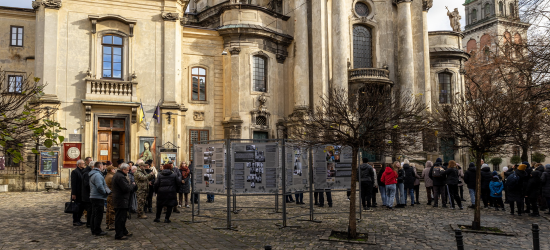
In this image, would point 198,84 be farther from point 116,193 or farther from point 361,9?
point 116,193

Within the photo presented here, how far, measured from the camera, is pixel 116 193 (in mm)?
10055

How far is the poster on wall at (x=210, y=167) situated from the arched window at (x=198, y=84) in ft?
52.5

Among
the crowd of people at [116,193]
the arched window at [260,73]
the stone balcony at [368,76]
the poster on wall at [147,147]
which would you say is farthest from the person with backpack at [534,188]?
the arched window at [260,73]

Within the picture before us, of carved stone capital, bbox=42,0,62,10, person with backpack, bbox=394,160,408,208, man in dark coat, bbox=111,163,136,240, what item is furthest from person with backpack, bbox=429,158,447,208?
carved stone capital, bbox=42,0,62,10

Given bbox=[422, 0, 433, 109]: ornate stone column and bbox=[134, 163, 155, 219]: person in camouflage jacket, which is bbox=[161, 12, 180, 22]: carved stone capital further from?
bbox=[422, 0, 433, 109]: ornate stone column

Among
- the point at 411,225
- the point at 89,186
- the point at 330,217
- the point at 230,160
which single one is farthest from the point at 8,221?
the point at 411,225

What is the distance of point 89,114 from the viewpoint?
22859 millimetres

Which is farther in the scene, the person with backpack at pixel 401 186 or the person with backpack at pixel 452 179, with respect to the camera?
the person with backpack at pixel 401 186

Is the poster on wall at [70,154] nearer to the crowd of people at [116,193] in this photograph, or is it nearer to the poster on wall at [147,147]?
the poster on wall at [147,147]

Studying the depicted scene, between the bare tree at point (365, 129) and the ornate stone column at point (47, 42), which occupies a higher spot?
the ornate stone column at point (47, 42)

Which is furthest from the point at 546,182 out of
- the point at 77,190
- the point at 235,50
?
the point at 235,50

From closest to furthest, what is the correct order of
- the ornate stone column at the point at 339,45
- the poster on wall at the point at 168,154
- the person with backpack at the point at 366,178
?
1. the person with backpack at the point at 366,178
2. the poster on wall at the point at 168,154
3. the ornate stone column at the point at 339,45

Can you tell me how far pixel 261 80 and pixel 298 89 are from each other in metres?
2.64

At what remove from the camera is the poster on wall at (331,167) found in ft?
41.2
